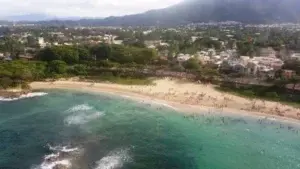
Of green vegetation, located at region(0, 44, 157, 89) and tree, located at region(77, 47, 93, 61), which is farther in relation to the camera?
tree, located at region(77, 47, 93, 61)

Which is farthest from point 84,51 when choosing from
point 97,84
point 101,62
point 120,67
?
point 97,84

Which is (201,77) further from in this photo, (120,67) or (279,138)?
(279,138)

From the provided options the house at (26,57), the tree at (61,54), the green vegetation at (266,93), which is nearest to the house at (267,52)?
the green vegetation at (266,93)

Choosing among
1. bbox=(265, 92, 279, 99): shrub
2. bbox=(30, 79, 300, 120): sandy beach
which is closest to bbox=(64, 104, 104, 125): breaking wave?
bbox=(30, 79, 300, 120): sandy beach

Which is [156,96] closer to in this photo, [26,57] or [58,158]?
[58,158]

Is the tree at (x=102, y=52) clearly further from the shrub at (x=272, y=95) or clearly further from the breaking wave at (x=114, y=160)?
the breaking wave at (x=114, y=160)

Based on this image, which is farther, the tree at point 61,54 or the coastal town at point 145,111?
the tree at point 61,54

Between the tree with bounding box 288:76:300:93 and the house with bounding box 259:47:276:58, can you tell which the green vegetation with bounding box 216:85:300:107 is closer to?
the tree with bounding box 288:76:300:93

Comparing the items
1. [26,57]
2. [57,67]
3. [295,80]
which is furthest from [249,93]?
[26,57]
